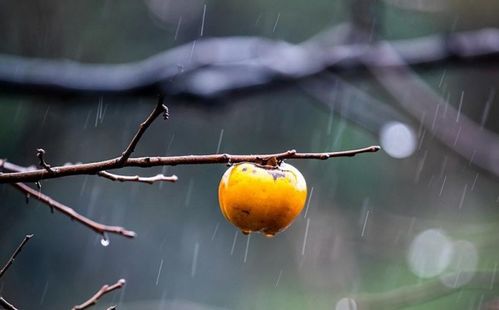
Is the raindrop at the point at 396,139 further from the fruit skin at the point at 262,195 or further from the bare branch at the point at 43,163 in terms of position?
the bare branch at the point at 43,163

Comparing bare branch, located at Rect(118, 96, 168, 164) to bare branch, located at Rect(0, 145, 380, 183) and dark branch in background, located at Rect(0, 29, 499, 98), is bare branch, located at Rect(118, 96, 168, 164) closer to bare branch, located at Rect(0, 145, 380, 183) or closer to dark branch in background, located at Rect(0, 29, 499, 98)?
bare branch, located at Rect(0, 145, 380, 183)

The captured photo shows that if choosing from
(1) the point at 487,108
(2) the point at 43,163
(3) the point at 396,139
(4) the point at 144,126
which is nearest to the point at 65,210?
(2) the point at 43,163

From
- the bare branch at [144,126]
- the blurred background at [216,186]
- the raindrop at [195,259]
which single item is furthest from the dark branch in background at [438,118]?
the raindrop at [195,259]

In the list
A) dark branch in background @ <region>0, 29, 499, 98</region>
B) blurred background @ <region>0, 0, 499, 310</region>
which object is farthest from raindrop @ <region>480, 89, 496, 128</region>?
dark branch in background @ <region>0, 29, 499, 98</region>

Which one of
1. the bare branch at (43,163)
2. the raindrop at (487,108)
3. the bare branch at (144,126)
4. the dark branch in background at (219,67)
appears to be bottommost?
the bare branch at (43,163)

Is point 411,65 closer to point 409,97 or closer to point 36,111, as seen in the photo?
point 409,97

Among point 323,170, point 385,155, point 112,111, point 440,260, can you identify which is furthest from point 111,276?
point 440,260

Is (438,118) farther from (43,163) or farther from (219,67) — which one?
(43,163)
